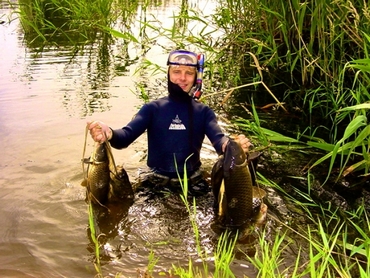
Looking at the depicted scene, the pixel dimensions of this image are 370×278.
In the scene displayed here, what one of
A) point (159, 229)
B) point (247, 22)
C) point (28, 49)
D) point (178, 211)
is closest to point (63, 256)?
point (159, 229)

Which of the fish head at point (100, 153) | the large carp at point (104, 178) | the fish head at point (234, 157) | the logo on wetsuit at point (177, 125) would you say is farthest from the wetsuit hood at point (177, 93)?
the fish head at point (234, 157)

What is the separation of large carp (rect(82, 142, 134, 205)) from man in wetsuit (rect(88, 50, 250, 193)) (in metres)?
0.51

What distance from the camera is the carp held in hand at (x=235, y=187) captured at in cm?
319

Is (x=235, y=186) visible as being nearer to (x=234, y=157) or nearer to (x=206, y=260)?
(x=234, y=157)

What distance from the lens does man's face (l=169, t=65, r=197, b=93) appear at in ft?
14.1

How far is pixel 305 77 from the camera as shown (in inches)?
245

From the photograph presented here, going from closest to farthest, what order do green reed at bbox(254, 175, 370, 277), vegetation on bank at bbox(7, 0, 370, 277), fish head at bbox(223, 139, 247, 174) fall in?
1. green reed at bbox(254, 175, 370, 277)
2. fish head at bbox(223, 139, 247, 174)
3. vegetation on bank at bbox(7, 0, 370, 277)

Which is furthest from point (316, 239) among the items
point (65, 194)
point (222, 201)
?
point (65, 194)

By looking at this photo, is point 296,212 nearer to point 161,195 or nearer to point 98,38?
point 161,195

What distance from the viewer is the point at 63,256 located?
326 cm

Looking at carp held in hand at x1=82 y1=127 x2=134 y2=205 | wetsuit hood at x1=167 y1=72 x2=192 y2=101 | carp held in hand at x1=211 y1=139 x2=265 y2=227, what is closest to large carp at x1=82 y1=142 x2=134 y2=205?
A: carp held in hand at x1=82 y1=127 x2=134 y2=205

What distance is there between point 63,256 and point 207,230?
1.12 meters

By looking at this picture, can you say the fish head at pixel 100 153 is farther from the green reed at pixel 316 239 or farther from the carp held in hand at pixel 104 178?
the green reed at pixel 316 239

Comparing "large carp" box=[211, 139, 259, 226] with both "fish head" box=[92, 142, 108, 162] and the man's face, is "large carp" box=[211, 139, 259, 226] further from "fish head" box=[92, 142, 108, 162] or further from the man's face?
the man's face
